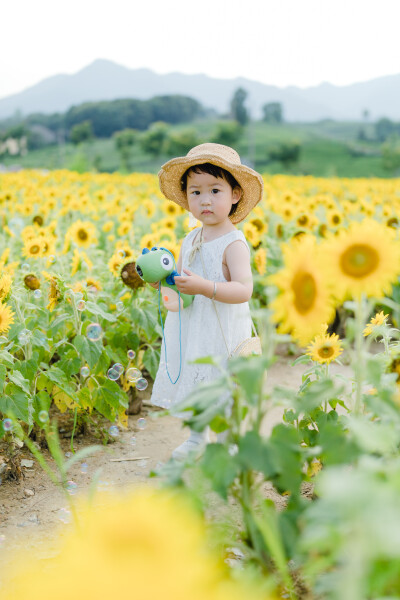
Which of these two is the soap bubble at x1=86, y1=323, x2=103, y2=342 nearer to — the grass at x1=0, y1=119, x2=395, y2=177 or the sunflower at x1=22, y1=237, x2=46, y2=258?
the sunflower at x1=22, y1=237, x2=46, y2=258

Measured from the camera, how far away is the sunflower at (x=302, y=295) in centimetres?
133

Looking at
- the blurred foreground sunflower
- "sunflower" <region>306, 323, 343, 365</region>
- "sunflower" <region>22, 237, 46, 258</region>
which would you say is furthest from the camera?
"sunflower" <region>22, 237, 46, 258</region>

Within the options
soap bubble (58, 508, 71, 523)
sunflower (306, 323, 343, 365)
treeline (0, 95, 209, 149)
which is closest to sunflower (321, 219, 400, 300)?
sunflower (306, 323, 343, 365)

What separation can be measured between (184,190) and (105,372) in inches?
39.2

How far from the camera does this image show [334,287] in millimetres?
1343

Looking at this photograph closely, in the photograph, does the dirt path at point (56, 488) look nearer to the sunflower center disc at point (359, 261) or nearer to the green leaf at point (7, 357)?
the green leaf at point (7, 357)

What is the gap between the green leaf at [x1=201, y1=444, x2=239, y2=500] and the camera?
1268mm

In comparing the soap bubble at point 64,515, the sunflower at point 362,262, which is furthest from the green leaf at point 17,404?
the sunflower at point 362,262

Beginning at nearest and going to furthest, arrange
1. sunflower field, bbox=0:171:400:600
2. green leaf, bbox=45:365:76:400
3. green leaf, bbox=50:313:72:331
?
sunflower field, bbox=0:171:400:600
green leaf, bbox=45:365:76:400
green leaf, bbox=50:313:72:331

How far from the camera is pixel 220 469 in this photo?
129 centimetres

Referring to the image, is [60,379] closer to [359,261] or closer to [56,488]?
[56,488]

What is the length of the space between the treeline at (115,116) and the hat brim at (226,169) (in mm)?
70678

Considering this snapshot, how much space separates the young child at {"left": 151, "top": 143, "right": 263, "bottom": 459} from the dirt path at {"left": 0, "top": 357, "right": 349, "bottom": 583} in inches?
12.0

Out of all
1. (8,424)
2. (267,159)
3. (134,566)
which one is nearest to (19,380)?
(8,424)
